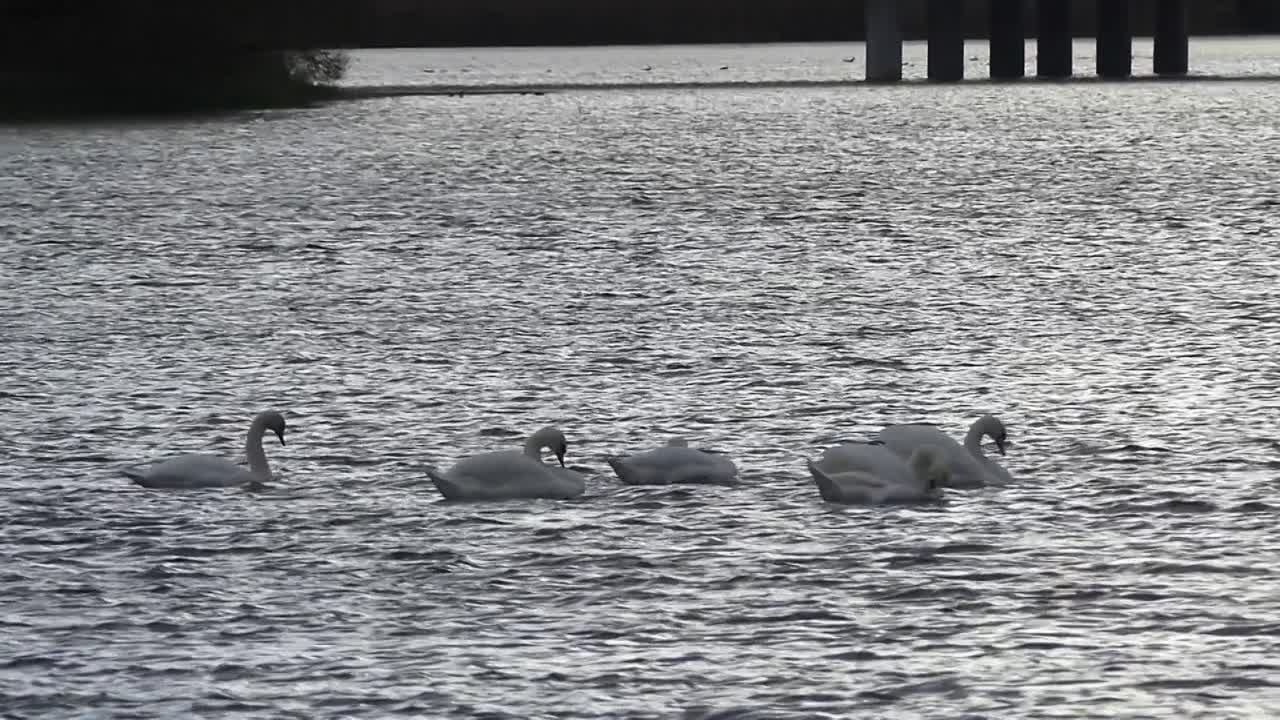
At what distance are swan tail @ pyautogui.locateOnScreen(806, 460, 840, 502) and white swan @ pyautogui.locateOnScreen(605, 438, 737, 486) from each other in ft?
4.30

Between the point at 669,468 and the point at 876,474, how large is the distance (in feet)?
6.85

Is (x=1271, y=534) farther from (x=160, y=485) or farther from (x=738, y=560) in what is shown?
(x=160, y=485)

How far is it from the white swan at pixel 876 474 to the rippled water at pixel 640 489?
1.06ft

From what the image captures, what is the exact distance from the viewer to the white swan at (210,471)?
999 inches

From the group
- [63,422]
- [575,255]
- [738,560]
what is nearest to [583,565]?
[738,560]

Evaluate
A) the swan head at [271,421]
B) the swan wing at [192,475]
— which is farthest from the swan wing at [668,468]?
the swan wing at [192,475]

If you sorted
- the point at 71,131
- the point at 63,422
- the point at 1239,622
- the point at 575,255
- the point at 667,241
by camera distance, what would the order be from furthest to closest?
the point at 71,131 → the point at 667,241 → the point at 575,255 → the point at 63,422 → the point at 1239,622

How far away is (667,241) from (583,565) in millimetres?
38658

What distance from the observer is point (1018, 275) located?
49.2 metres

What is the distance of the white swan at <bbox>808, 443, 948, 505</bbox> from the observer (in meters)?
24.2

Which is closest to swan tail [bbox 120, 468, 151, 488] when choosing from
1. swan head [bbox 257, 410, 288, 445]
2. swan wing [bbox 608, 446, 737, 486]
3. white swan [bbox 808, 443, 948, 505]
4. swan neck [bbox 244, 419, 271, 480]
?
swan neck [bbox 244, 419, 271, 480]

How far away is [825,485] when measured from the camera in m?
24.3

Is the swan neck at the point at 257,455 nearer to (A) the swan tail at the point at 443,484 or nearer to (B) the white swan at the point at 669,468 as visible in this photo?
(A) the swan tail at the point at 443,484

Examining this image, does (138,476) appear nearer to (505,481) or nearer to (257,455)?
(257,455)
